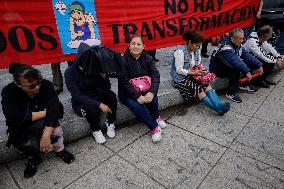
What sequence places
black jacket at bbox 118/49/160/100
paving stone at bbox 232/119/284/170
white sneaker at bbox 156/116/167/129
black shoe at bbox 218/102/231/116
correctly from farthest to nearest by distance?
black shoe at bbox 218/102/231/116, white sneaker at bbox 156/116/167/129, black jacket at bbox 118/49/160/100, paving stone at bbox 232/119/284/170

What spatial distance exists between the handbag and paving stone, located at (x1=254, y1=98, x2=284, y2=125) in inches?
73.4

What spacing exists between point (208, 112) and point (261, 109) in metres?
0.94

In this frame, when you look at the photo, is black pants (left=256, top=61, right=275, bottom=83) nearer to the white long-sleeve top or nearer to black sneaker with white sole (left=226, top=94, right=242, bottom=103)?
the white long-sleeve top

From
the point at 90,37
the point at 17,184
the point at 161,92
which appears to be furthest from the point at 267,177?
the point at 90,37

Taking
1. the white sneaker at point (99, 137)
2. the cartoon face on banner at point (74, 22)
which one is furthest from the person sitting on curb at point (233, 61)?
the white sneaker at point (99, 137)

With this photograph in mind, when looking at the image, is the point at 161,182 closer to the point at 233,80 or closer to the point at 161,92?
the point at 161,92

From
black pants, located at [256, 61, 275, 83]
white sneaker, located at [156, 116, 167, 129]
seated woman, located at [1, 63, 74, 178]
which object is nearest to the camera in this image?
seated woman, located at [1, 63, 74, 178]

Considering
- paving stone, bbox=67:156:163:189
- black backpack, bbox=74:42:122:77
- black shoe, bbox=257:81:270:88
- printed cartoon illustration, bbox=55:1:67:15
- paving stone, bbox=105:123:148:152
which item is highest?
printed cartoon illustration, bbox=55:1:67:15

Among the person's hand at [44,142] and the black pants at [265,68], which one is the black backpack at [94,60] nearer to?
the person's hand at [44,142]

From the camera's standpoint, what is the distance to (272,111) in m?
4.12

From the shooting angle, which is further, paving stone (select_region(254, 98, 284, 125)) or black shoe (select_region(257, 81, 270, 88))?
black shoe (select_region(257, 81, 270, 88))

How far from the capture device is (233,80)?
455cm

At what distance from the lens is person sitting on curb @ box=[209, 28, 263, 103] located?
430 cm

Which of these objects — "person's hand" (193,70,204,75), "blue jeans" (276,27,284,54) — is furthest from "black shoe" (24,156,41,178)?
"blue jeans" (276,27,284,54)
